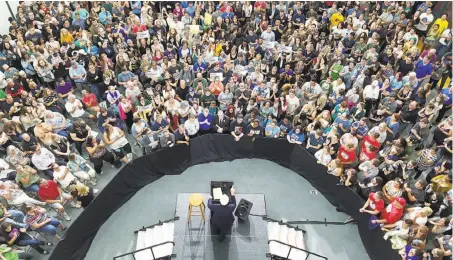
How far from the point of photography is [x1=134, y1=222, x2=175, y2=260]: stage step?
7168mm

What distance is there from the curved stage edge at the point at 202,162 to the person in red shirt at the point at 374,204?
0.26 metres

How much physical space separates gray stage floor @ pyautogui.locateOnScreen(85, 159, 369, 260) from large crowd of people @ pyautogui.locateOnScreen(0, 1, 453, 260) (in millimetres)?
903

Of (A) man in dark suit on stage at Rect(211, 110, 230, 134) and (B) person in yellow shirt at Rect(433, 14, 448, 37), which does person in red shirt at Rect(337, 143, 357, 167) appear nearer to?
(A) man in dark suit on stage at Rect(211, 110, 230, 134)

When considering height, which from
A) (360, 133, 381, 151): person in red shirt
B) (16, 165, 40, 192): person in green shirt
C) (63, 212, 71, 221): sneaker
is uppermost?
(360, 133, 381, 151): person in red shirt

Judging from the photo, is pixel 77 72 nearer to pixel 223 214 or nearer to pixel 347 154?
pixel 223 214

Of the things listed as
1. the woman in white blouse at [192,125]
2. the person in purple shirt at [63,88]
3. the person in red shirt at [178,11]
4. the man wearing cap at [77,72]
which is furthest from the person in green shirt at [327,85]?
the person in purple shirt at [63,88]

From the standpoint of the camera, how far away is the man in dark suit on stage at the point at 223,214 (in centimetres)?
682

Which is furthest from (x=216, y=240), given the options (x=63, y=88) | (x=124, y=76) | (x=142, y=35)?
(x=142, y=35)

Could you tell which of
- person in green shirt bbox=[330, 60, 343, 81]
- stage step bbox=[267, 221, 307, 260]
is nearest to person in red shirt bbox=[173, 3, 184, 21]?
person in green shirt bbox=[330, 60, 343, 81]

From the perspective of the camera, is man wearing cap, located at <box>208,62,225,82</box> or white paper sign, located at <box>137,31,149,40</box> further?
white paper sign, located at <box>137,31,149,40</box>

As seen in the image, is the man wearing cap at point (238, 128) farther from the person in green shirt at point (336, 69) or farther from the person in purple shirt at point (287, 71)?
the person in green shirt at point (336, 69)

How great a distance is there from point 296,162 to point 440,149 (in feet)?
10.6

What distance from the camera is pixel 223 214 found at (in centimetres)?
699

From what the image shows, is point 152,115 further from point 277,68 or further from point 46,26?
point 46,26
